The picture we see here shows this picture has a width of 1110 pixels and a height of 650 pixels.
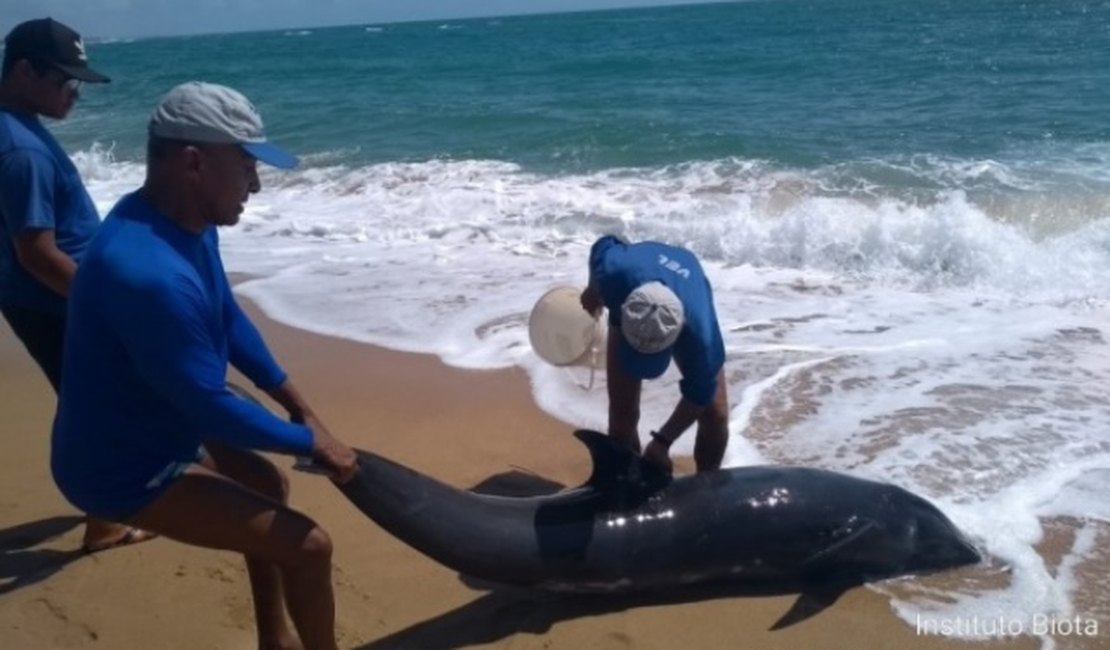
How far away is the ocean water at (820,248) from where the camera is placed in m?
5.52

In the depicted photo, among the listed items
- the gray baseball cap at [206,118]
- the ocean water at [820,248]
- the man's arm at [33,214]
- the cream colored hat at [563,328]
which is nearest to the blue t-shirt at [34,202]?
the man's arm at [33,214]

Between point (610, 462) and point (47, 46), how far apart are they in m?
2.59

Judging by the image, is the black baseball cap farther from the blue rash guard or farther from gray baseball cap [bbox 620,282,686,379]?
gray baseball cap [bbox 620,282,686,379]

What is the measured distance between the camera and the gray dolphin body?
417 centimetres

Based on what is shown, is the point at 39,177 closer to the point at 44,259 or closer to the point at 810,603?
the point at 44,259

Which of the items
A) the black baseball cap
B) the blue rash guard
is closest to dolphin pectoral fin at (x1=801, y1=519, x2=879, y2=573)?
the blue rash guard

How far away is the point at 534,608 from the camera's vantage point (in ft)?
14.4

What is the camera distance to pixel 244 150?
2967 millimetres

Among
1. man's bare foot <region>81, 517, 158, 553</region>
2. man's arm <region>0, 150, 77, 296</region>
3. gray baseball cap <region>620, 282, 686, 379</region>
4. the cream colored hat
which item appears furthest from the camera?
the cream colored hat

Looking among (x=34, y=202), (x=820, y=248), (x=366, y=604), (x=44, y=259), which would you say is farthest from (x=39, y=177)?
(x=820, y=248)

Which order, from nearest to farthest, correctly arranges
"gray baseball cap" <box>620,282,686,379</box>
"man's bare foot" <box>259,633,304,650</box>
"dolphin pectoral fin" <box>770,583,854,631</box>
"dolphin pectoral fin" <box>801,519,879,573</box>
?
"man's bare foot" <box>259,633,304,650</box>
"gray baseball cap" <box>620,282,686,379</box>
"dolphin pectoral fin" <box>770,583,854,631</box>
"dolphin pectoral fin" <box>801,519,879,573</box>

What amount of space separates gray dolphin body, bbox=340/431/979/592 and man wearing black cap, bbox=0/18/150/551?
5.14ft

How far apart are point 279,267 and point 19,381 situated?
10.6 ft

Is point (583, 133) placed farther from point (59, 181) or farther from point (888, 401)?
point (59, 181)
